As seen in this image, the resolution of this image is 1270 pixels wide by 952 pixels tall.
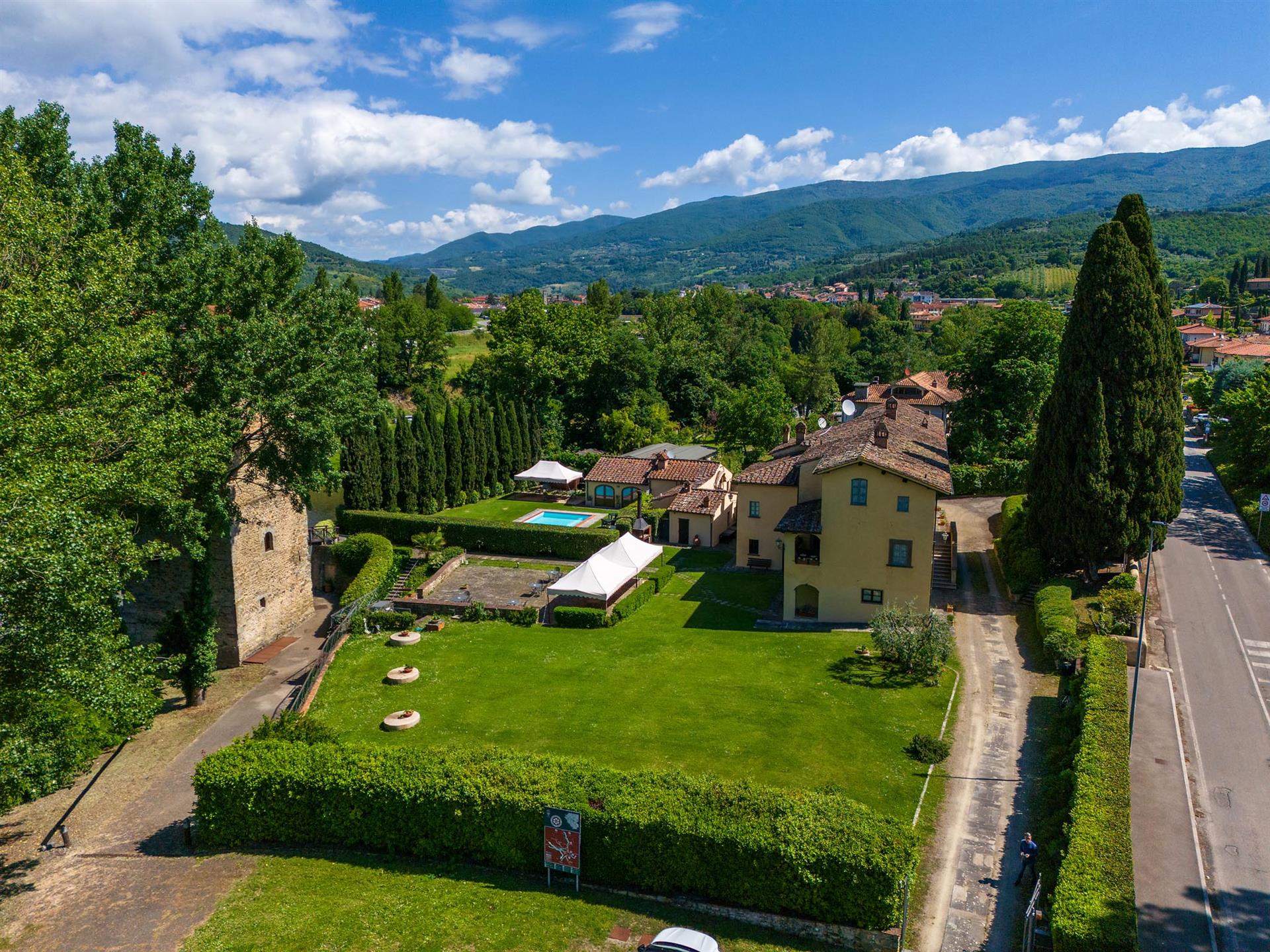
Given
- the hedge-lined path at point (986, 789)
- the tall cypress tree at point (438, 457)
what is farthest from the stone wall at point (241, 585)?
the hedge-lined path at point (986, 789)

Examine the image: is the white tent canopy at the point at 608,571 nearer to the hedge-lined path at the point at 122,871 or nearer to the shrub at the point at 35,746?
the hedge-lined path at the point at 122,871

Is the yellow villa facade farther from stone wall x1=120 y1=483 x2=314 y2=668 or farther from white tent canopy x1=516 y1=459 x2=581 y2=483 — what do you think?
white tent canopy x1=516 y1=459 x2=581 y2=483

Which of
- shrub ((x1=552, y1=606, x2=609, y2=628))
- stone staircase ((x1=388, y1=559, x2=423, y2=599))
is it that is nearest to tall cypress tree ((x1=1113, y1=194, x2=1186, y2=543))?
shrub ((x1=552, y1=606, x2=609, y2=628))

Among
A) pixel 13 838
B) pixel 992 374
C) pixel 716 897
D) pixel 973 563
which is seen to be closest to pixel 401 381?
pixel 992 374

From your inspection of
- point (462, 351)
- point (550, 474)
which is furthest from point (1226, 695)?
point (462, 351)

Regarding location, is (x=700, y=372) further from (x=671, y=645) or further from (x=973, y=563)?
(x=671, y=645)

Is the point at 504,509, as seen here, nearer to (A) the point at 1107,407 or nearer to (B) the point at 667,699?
(B) the point at 667,699
